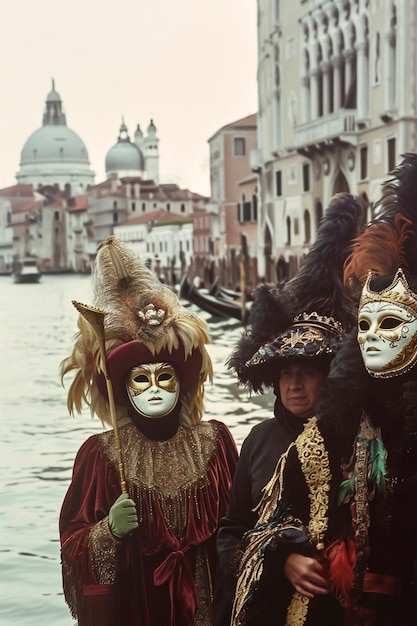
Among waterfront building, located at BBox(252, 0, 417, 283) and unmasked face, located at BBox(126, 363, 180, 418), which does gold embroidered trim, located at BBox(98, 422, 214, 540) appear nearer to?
unmasked face, located at BBox(126, 363, 180, 418)

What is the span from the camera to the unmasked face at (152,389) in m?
2.21

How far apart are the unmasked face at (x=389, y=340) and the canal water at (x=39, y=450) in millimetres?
945

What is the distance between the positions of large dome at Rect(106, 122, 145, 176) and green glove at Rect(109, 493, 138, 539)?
68015mm

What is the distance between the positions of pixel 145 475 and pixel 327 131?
17765 millimetres

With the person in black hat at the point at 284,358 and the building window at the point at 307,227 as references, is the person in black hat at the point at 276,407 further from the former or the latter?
the building window at the point at 307,227

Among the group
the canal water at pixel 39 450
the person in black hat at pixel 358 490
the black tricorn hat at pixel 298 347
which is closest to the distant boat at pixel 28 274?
the canal water at pixel 39 450

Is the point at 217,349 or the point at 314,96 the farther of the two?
the point at 314,96

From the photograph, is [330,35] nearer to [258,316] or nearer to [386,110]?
[386,110]

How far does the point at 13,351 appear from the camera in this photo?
55.5ft

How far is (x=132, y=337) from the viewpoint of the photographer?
2.27m

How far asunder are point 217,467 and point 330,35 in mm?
18869

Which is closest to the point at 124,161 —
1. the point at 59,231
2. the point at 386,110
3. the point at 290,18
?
the point at 59,231

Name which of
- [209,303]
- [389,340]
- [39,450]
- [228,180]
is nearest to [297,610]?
[389,340]

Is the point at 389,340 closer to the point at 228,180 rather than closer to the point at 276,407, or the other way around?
the point at 276,407
